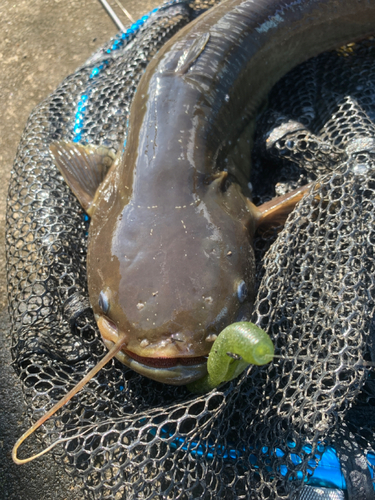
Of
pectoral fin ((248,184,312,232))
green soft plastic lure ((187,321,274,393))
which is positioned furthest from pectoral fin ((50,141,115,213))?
green soft plastic lure ((187,321,274,393))

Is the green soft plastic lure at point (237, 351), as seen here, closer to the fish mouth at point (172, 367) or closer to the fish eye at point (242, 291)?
the fish mouth at point (172, 367)

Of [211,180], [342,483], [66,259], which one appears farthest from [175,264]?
[342,483]

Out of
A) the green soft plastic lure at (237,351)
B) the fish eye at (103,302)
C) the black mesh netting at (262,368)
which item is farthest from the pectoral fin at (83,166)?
the green soft plastic lure at (237,351)

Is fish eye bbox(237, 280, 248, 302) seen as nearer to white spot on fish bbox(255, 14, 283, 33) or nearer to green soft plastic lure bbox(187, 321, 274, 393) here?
green soft plastic lure bbox(187, 321, 274, 393)

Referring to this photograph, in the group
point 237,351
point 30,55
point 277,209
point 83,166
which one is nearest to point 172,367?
point 237,351

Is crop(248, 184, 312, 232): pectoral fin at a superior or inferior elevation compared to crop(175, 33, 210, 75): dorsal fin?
inferior

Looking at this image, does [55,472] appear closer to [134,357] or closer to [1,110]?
[134,357]

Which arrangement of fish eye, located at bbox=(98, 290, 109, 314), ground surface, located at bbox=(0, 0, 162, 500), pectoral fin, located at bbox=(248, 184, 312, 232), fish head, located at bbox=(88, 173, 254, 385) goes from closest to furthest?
1. fish head, located at bbox=(88, 173, 254, 385)
2. fish eye, located at bbox=(98, 290, 109, 314)
3. pectoral fin, located at bbox=(248, 184, 312, 232)
4. ground surface, located at bbox=(0, 0, 162, 500)

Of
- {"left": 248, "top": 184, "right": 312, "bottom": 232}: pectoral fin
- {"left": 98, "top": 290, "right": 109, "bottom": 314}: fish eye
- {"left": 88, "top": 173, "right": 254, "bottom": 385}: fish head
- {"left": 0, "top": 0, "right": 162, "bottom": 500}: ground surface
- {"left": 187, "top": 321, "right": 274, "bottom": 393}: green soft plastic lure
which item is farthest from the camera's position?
{"left": 0, "top": 0, "right": 162, "bottom": 500}: ground surface
